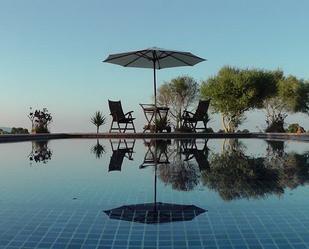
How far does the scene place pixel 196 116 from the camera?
40.4 feet

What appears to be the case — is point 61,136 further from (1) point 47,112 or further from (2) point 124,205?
(2) point 124,205

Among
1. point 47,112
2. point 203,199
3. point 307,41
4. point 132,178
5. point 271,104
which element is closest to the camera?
point 203,199

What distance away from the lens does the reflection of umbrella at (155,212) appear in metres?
2.62

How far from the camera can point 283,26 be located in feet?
48.4

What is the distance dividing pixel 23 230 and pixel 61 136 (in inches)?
427

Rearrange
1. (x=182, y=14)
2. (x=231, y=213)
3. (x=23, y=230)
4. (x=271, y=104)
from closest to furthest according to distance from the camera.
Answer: (x=23, y=230) → (x=231, y=213) → (x=182, y=14) → (x=271, y=104)

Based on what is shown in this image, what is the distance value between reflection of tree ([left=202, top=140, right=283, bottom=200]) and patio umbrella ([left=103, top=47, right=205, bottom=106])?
5.67 metres

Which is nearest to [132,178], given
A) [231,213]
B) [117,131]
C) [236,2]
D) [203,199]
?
[203,199]

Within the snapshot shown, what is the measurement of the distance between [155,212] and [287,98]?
1749 cm

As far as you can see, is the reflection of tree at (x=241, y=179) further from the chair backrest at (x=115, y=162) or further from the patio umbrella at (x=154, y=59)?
the patio umbrella at (x=154, y=59)

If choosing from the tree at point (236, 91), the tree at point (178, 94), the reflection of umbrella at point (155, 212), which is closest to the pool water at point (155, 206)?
the reflection of umbrella at point (155, 212)

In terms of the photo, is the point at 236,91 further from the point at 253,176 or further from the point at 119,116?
the point at 253,176

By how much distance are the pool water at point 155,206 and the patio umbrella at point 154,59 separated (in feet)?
19.8

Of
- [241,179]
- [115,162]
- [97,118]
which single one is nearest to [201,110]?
[97,118]
